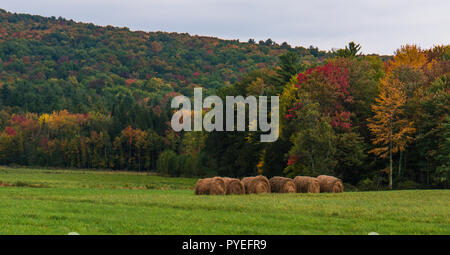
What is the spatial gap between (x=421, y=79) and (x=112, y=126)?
303 ft

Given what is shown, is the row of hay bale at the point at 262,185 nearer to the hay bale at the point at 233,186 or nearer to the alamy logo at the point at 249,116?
the hay bale at the point at 233,186

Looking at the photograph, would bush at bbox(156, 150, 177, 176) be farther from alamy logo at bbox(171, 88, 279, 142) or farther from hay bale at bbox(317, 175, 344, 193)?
hay bale at bbox(317, 175, 344, 193)

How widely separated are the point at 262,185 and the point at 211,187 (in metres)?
4.03

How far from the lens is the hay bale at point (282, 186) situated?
39969 millimetres

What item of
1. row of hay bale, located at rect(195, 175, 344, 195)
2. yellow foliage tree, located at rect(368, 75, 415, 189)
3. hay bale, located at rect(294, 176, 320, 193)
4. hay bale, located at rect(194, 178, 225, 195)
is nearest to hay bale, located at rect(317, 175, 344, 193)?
row of hay bale, located at rect(195, 175, 344, 195)

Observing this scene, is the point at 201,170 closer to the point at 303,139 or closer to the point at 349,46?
the point at 349,46

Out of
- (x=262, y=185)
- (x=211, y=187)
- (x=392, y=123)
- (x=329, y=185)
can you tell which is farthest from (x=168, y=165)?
(x=211, y=187)

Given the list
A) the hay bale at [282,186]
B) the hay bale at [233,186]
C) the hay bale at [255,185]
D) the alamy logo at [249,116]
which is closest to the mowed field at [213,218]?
the hay bale at [233,186]

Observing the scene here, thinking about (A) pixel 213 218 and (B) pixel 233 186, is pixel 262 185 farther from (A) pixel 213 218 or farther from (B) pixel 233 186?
(A) pixel 213 218

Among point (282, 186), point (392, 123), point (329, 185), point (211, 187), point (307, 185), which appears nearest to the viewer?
point (211, 187)

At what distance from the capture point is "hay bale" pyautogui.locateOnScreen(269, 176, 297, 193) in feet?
131

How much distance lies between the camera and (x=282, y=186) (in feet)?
132
